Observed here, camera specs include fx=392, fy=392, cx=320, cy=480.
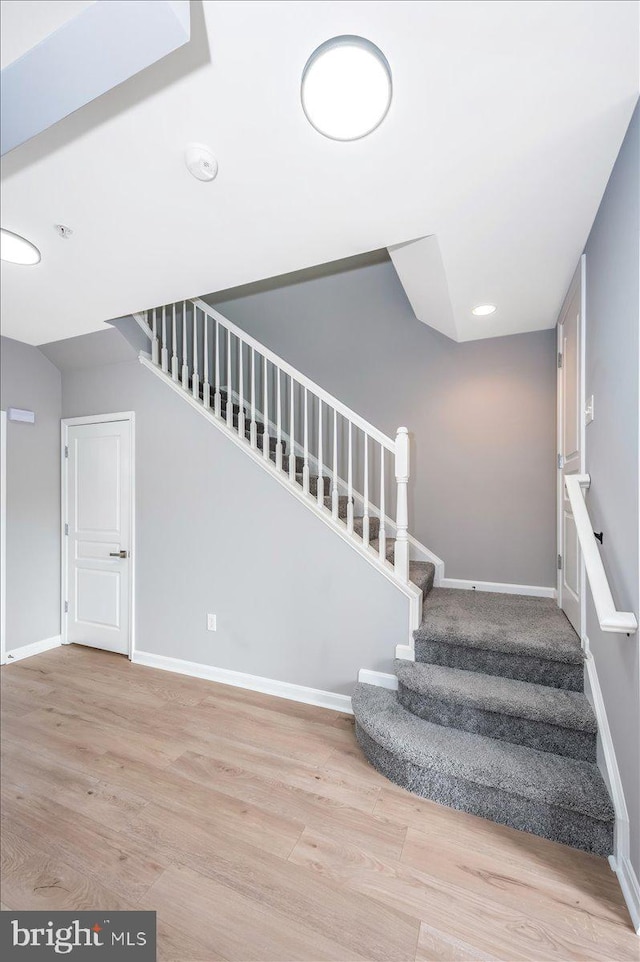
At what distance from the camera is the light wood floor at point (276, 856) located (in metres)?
1.23

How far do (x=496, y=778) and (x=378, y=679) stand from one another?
32.7 inches

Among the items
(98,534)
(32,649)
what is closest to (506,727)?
(98,534)

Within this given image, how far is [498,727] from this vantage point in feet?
6.29

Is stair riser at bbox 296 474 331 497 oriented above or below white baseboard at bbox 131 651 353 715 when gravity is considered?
above

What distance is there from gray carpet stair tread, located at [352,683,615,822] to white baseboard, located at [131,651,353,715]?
42 cm

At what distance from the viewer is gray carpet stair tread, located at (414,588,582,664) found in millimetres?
2115

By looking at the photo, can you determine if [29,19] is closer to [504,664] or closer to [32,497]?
[504,664]

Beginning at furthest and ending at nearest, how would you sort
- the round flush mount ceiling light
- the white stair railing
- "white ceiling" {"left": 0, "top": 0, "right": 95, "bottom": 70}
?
the white stair railing, the round flush mount ceiling light, "white ceiling" {"left": 0, "top": 0, "right": 95, "bottom": 70}

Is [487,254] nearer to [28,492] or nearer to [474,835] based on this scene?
[474,835]

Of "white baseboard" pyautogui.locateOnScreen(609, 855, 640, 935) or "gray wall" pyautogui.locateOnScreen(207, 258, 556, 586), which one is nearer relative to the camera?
"white baseboard" pyautogui.locateOnScreen(609, 855, 640, 935)

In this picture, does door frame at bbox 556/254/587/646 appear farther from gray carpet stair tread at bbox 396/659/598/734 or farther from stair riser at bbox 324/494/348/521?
stair riser at bbox 324/494/348/521

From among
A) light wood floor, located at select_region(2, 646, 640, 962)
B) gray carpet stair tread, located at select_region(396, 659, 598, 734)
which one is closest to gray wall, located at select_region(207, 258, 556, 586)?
gray carpet stair tread, located at select_region(396, 659, 598, 734)

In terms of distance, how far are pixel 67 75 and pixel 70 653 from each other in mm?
3773

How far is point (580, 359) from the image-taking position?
6.81ft
